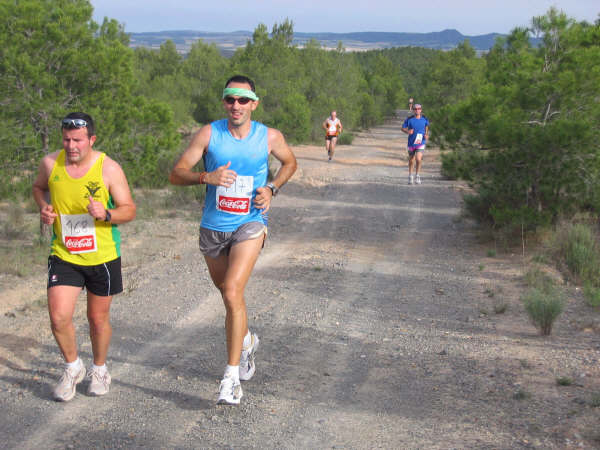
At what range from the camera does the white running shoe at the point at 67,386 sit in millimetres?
4547

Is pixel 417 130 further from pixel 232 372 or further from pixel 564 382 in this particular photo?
pixel 232 372

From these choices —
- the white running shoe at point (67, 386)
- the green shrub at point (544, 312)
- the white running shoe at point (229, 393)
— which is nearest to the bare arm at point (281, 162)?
the white running shoe at point (229, 393)

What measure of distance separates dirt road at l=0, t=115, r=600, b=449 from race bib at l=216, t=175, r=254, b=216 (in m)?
1.31

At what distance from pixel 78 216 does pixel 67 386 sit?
118cm

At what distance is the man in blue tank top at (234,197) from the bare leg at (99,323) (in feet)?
2.61

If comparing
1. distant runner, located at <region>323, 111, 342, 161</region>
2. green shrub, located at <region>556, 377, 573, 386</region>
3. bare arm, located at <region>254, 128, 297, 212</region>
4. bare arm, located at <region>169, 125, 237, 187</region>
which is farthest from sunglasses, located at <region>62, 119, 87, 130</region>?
distant runner, located at <region>323, 111, 342, 161</region>

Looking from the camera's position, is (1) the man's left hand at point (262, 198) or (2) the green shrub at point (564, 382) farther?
(2) the green shrub at point (564, 382)

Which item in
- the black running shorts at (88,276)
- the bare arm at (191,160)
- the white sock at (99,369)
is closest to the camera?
the black running shorts at (88,276)

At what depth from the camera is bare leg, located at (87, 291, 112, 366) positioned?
15.2 feet

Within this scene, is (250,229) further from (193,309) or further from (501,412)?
(193,309)

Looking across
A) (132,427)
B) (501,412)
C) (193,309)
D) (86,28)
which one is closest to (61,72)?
(86,28)

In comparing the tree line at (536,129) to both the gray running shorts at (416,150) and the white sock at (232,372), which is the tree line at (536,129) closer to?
the gray running shorts at (416,150)

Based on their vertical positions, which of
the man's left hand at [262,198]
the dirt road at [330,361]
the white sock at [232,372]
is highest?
the man's left hand at [262,198]

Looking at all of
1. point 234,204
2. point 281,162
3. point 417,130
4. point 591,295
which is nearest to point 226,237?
point 234,204
